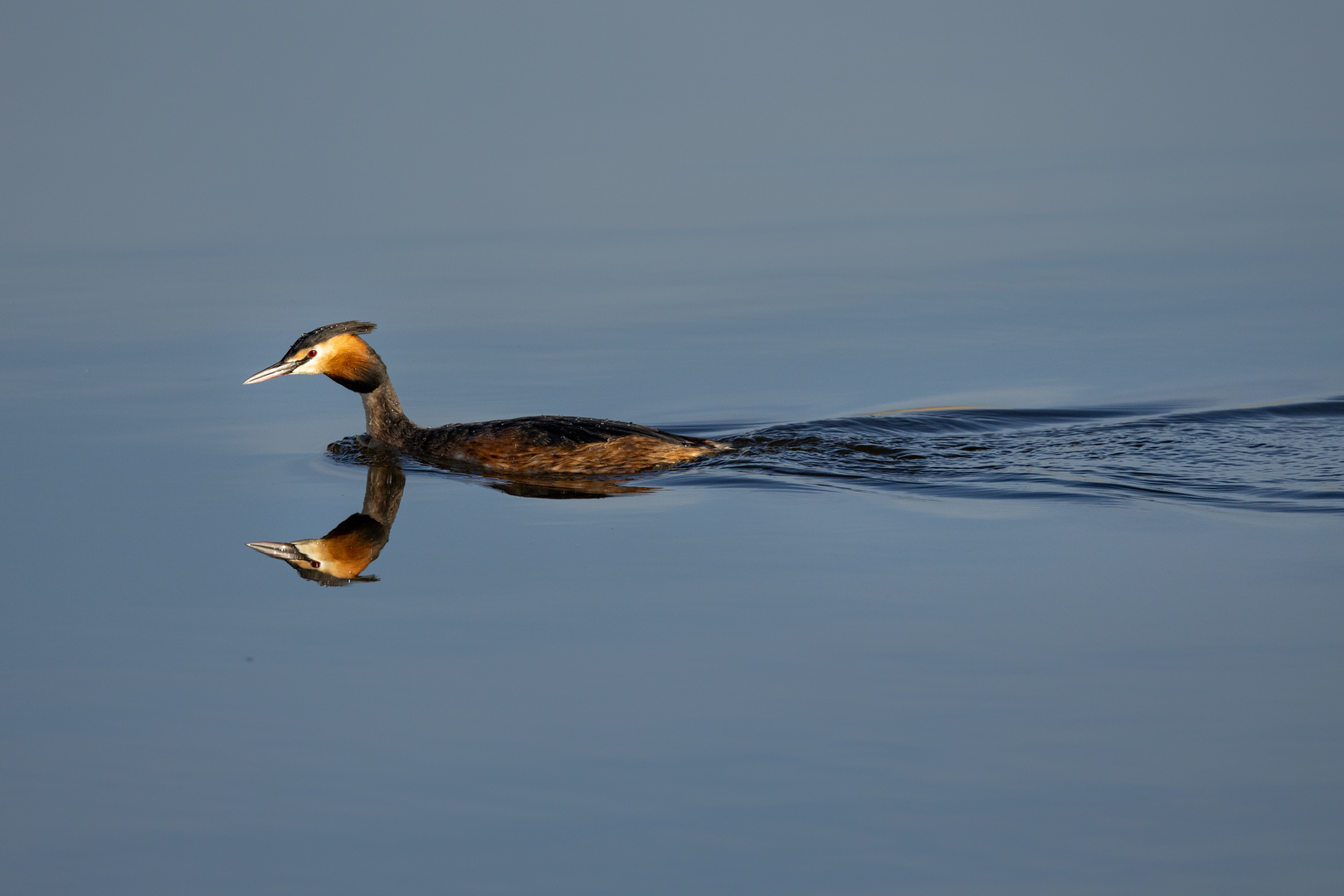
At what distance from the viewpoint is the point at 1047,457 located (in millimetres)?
11609

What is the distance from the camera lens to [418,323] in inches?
608

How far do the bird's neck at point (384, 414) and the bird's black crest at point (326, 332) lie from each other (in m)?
0.46

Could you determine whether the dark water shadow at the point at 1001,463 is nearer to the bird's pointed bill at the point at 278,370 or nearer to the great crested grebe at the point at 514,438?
the great crested grebe at the point at 514,438

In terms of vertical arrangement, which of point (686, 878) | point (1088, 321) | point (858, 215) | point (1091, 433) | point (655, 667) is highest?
point (858, 215)

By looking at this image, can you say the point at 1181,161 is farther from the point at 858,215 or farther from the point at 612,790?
the point at 612,790

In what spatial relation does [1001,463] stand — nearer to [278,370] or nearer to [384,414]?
[384,414]

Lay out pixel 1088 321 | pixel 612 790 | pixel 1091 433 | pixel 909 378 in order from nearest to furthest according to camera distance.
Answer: pixel 612 790
pixel 1091 433
pixel 909 378
pixel 1088 321

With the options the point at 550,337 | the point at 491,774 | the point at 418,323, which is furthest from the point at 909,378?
the point at 491,774

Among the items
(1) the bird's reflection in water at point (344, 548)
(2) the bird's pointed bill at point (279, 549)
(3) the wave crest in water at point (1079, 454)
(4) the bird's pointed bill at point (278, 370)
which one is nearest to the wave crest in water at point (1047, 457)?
(3) the wave crest in water at point (1079, 454)

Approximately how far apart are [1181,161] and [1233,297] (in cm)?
626

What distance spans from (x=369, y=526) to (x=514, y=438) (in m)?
→ 1.72

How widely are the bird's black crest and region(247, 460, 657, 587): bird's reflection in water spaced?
3.94 ft

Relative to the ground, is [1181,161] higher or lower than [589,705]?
higher

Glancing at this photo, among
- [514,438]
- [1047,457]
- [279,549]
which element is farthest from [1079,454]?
[279,549]
